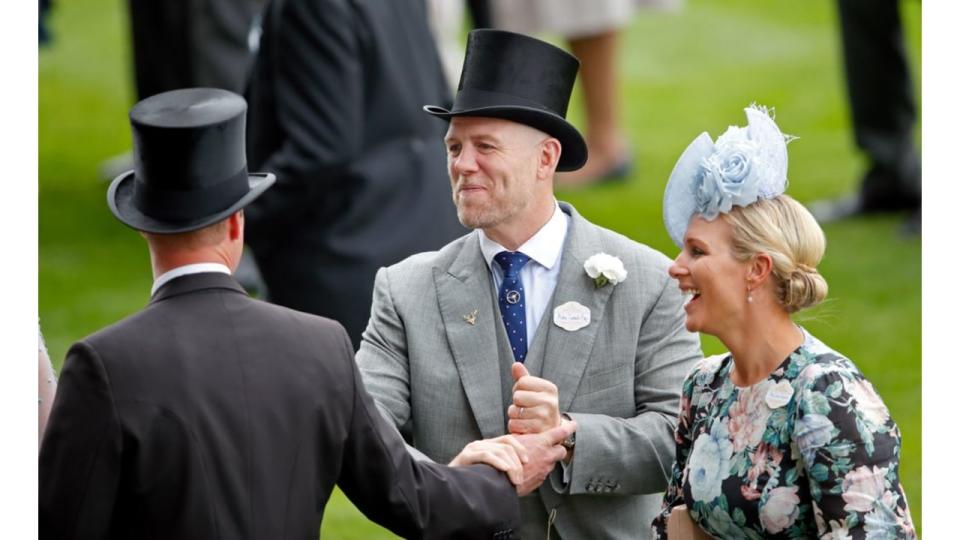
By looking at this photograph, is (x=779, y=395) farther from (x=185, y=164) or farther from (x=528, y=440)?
(x=185, y=164)

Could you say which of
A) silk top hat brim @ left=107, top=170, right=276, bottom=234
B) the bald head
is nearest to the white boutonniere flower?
silk top hat brim @ left=107, top=170, right=276, bottom=234

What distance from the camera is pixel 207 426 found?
12.8 feet

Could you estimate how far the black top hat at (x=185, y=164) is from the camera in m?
4.00

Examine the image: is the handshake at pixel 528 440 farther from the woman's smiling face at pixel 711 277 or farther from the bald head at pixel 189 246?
the bald head at pixel 189 246

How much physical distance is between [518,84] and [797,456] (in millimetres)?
1347

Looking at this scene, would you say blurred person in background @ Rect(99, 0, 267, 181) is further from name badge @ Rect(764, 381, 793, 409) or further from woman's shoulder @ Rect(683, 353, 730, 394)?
name badge @ Rect(764, 381, 793, 409)

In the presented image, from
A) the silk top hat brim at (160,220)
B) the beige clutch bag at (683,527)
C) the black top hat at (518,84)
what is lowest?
the beige clutch bag at (683,527)

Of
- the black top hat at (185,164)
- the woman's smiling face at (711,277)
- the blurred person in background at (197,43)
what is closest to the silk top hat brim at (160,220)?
the black top hat at (185,164)

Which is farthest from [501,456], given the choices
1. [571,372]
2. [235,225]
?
[235,225]

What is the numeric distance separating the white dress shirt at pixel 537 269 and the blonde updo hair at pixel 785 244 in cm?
70

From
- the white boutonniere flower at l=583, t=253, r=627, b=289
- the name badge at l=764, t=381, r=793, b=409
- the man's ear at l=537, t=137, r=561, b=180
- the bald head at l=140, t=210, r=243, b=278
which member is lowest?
the name badge at l=764, t=381, r=793, b=409

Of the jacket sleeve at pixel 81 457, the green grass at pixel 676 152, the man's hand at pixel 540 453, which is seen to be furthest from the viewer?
the green grass at pixel 676 152

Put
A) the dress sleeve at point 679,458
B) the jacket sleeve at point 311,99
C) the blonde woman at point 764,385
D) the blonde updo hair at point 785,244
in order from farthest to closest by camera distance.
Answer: the jacket sleeve at point 311,99 < the dress sleeve at point 679,458 < the blonde updo hair at point 785,244 < the blonde woman at point 764,385

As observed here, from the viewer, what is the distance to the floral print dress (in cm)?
390
